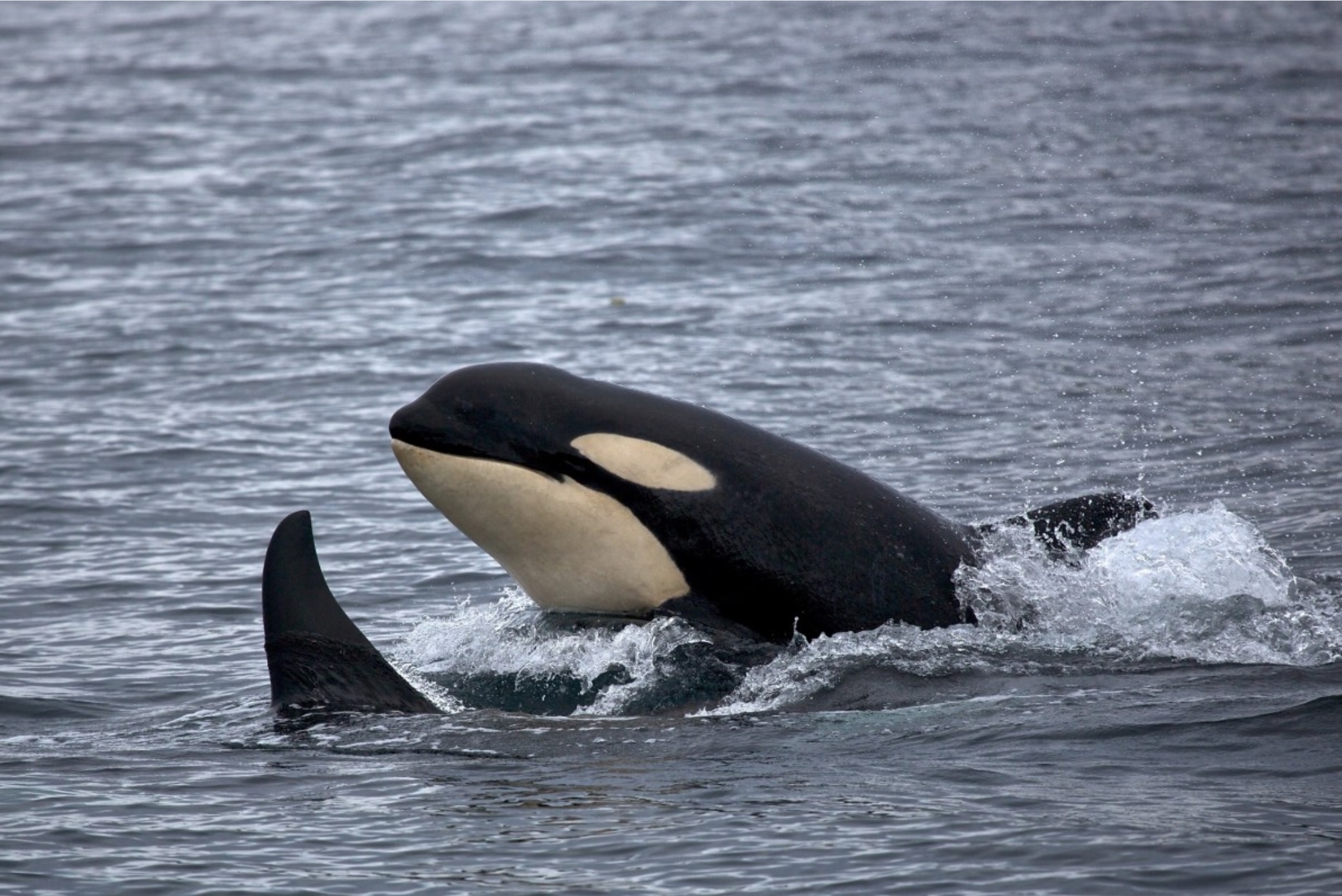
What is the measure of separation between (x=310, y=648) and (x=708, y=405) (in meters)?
10.5

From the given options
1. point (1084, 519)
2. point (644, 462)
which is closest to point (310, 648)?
point (644, 462)

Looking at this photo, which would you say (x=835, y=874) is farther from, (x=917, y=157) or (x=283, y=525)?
(x=917, y=157)

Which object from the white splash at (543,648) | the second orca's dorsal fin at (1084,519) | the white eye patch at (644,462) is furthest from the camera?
the second orca's dorsal fin at (1084,519)

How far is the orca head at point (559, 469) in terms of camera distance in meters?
11.5

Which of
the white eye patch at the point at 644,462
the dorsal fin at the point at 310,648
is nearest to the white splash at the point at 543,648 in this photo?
the white eye patch at the point at 644,462

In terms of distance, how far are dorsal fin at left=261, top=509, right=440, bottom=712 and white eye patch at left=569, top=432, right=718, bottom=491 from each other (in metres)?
1.78

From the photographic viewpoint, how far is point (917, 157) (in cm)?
3559

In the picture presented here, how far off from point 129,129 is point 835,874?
121ft

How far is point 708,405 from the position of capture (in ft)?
69.5

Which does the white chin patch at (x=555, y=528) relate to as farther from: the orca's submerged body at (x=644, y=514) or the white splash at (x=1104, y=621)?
the white splash at (x=1104, y=621)

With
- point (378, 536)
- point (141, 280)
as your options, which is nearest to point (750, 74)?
point (141, 280)

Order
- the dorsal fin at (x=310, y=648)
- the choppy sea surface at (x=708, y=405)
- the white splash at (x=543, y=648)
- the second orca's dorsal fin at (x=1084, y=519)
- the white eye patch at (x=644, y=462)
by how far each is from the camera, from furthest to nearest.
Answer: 1. the second orca's dorsal fin at (x=1084, y=519)
2. the white splash at (x=543, y=648)
3. the white eye patch at (x=644, y=462)
4. the dorsal fin at (x=310, y=648)
5. the choppy sea surface at (x=708, y=405)

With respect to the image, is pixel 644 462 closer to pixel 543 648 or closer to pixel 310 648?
pixel 543 648

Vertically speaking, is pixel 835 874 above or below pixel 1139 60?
below
